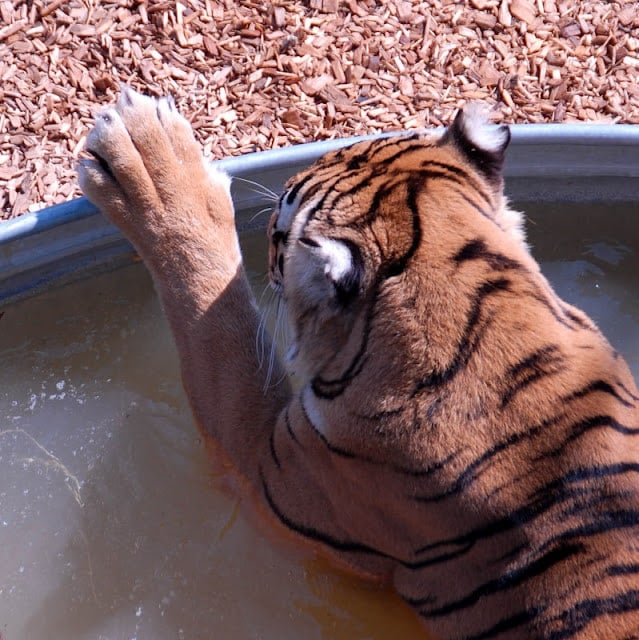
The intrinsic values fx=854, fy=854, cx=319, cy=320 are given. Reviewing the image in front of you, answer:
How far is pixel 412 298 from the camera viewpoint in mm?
1521

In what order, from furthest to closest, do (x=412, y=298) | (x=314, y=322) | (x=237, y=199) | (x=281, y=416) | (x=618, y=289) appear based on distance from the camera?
(x=618, y=289) → (x=237, y=199) → (x=281, y=416) → (x=314, y=322) → (x=412, y=298)

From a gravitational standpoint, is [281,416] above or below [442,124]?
below

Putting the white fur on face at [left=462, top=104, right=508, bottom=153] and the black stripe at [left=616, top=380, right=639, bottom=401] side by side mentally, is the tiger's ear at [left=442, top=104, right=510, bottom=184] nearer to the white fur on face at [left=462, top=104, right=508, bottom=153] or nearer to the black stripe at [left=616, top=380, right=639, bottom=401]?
the white fur on face at [left=462, top=104, right=508, bottom=153]

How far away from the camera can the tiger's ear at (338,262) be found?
148 centimetres

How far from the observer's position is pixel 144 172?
2.14 m

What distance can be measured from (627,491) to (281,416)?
79cm

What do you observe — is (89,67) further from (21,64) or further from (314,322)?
(314,322)

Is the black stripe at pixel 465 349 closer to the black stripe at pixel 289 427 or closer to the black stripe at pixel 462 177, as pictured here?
the black stripe at pixel 462 177

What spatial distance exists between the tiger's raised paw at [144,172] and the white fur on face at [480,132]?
739 mm

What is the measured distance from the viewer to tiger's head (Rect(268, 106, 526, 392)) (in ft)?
5.02

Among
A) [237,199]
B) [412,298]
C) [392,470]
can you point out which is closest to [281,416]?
[392,470]

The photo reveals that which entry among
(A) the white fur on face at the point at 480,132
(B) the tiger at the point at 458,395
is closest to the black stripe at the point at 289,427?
(B) the tiger at the point at 458,395

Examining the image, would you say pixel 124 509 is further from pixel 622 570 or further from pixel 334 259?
pixel 622 570

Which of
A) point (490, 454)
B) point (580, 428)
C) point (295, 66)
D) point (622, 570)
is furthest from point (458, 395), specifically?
point (295, 66)
